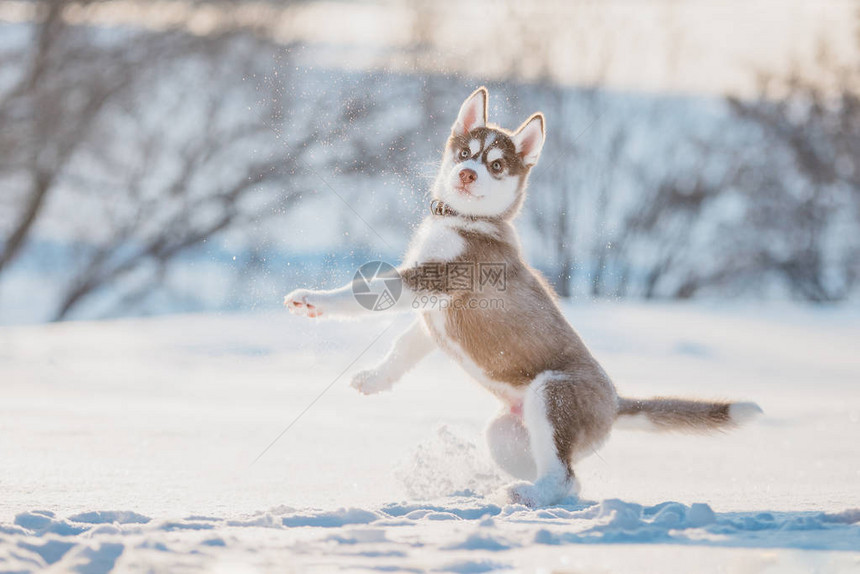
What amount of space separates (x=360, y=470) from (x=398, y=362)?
0.54 meters

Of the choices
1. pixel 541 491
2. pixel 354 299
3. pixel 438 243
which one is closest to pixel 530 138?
pixel 438 243

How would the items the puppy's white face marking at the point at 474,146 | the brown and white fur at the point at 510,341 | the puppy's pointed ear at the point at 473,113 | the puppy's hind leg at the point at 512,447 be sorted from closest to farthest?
the brown and white fur at the point at 510,341, the puppy's hind leg at the point at 512,447, the puppy's white face marking at the point at 474,146, the puppy's pointed ear at the point at 473,113

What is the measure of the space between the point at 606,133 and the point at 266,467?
10259 millimetres

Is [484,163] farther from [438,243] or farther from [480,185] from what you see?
[438,243]

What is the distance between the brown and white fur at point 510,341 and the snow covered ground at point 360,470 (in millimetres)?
217

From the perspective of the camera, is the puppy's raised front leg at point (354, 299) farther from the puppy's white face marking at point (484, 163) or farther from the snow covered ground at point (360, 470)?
the snow covered ground at point (360, 470)

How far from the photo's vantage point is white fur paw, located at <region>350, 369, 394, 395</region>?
13.5ft

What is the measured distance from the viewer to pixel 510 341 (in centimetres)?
371

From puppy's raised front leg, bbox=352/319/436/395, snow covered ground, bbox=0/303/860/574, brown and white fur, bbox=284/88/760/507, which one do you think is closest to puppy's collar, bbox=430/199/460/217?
brown and white fur, bbox=284/88/760/507

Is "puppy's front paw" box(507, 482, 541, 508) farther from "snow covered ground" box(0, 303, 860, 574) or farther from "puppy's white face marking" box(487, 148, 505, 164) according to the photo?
"puppy's white face marking" box(487, 148, 505, 164)

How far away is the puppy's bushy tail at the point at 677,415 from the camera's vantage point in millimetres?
3824

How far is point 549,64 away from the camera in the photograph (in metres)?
11.8

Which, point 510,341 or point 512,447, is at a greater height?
point 510,341

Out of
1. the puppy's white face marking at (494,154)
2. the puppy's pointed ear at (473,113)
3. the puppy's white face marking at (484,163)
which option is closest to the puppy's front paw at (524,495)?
the puppy's white face marking at (484,163)
